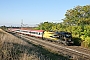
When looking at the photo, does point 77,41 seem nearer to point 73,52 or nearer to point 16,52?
point 73,52

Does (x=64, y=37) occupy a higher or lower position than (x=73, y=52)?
higher

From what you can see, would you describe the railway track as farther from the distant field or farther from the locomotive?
the distant field

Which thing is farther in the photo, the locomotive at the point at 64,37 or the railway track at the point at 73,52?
the locomotive at the point at 64,37

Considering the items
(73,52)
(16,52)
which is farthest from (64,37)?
(16,52)

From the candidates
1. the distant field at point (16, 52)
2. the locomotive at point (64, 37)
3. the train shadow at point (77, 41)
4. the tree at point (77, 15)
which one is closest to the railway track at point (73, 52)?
the locomotive at point (64, 37)

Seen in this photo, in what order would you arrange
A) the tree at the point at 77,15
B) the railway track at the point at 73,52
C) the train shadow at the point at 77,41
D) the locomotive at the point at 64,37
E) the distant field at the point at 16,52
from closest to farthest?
the distant field at the point at 16,52, the railway track at the point at 73,52, the locomotive at the point at 64,37, the train shadow at the point at 77,41, the tree at the point at 77,15

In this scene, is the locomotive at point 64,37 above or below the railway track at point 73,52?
above

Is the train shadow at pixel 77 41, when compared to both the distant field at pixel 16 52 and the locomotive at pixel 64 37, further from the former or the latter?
the distant field at pixel 16 52

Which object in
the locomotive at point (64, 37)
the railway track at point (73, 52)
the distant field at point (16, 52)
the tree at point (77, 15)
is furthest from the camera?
the tree at point (77, 15)

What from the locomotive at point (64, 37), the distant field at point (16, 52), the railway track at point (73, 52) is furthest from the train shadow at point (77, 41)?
the distant field at point (16, 52)

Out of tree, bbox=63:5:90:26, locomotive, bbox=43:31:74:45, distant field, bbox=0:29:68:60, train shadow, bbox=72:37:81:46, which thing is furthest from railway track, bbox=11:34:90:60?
tree, bbox=63:5:90:26

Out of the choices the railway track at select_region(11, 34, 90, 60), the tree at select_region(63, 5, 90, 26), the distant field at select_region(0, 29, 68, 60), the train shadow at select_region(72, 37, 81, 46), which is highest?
the tree at select_region(63, 5, 90, 26)

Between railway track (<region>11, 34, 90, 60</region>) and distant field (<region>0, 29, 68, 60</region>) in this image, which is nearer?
distant field (<region>0, 29, 68, 60</region>)

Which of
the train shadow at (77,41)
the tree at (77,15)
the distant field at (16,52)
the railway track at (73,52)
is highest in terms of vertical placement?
the tree at (77,15)
